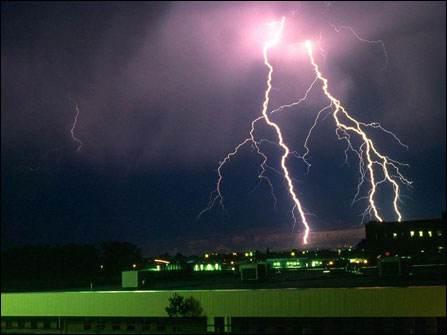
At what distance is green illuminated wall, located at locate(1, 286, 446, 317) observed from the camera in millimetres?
18172

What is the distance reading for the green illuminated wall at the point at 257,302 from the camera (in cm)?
1817

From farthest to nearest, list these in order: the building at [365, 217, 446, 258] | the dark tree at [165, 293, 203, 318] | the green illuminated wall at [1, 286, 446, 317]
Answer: the building at [365, 217, 446, 258] → the dark tree at [165, 293, 203, 318] → the green illuminated wall at [1, 286, 446, 317]

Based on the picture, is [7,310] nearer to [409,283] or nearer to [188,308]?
[188,308]

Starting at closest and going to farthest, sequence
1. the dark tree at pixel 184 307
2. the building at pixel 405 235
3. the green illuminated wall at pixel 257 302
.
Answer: the green illuminated wall at pixel 257 302 < the dark tree at pixel 184 307 < the building at pixel 405 235

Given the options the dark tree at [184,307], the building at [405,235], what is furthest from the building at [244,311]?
the building at [405,235]

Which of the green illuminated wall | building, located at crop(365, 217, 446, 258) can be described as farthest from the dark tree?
building, located at crop(365, 217, 446, 258)

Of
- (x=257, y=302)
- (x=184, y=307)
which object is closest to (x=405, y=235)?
(x=257, y=302)

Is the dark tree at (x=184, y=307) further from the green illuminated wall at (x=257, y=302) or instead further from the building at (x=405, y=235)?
the building at (x=405, y=235)

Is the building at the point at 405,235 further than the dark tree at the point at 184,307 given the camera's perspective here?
Result: Yes

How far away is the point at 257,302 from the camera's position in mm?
19953

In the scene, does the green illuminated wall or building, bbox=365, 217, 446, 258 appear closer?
the green illuminated wall

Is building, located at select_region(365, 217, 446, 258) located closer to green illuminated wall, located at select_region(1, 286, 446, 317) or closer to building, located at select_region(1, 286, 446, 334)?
building, located at select_region(1, 286, 446, 334)
